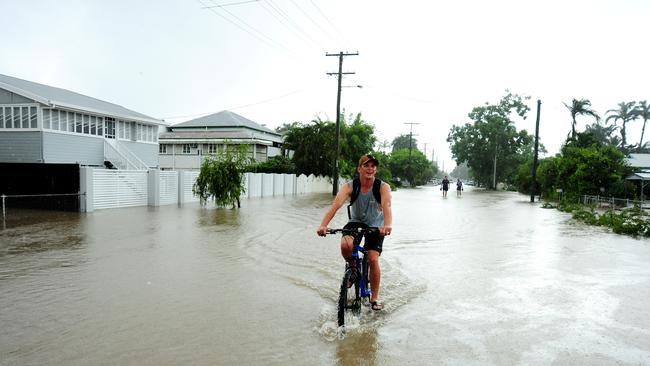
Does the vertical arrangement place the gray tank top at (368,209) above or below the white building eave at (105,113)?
below

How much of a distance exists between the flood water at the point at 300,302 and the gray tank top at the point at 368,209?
1.07 metres

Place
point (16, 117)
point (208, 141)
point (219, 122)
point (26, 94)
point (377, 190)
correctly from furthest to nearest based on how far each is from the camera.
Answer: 1. point (219, 122)
2. point (208, 141)
3. point (16, 117)
4. point (26, 94)
5. point (377, 190)

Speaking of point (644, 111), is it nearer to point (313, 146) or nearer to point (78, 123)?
point (313, 146)

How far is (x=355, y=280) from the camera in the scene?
4898 millimetres

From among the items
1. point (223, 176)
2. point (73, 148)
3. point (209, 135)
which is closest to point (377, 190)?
point (223, 176)

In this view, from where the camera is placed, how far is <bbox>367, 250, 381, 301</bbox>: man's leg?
5.05 metres

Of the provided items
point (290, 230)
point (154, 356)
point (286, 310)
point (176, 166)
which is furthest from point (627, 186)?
point (176, 166)

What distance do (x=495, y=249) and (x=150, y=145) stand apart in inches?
942

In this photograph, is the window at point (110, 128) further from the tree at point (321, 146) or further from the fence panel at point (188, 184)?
the tree at point (321, 146)

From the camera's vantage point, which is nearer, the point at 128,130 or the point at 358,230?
the point at 358,230

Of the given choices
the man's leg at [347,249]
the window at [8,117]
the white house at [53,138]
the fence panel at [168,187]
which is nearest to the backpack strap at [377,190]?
the man's leg at [347,249]

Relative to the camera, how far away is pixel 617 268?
8.23 metres

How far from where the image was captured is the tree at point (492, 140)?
67375 millimetres

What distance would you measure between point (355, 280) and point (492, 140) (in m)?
68.9
